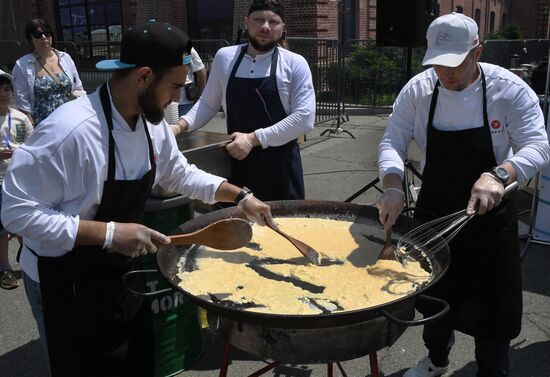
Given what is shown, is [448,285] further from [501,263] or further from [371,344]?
[371,344]

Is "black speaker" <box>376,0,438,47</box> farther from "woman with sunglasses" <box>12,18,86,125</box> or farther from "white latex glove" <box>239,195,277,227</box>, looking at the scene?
"white latex glove" <box>239,195,277,227</box>

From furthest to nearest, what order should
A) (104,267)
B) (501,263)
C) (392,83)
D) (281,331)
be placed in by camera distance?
1. (392,83)
2. (501,263)
3. (104,267)
4. (281,331)

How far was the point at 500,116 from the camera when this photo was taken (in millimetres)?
2188

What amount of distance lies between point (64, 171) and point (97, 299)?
1.73 ft

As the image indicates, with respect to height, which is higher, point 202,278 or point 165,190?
point 165,190

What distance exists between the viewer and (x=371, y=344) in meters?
1.71

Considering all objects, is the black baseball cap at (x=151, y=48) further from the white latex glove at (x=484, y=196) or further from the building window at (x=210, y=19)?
the building window at (x=210, y=19)

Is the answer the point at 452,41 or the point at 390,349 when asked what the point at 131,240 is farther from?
the point at 390,349

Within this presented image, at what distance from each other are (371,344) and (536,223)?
357 centimetres

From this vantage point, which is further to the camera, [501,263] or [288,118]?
[288,118]

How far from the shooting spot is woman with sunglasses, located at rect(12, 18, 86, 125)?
16.7ft

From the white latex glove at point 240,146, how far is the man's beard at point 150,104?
0.98 metres

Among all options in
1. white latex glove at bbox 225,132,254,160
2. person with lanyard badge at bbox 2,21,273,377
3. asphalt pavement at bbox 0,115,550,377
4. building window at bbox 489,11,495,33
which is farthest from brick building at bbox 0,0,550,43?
building window at bbox 489,11,495,33

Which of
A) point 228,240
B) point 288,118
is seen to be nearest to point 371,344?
point 228,240
